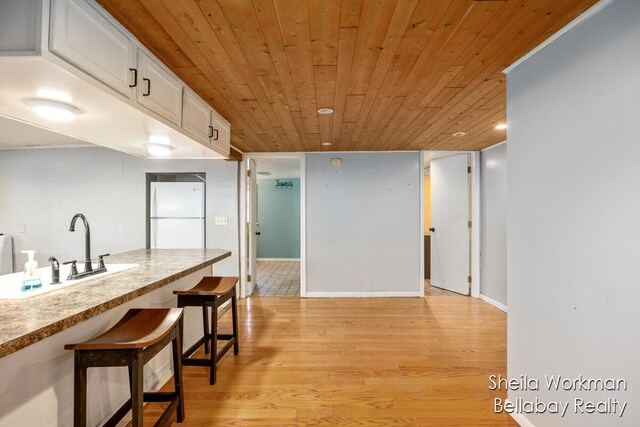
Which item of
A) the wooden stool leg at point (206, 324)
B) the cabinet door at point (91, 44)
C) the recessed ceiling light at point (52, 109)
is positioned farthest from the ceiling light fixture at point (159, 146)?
the wooden stool leg at point (206, 324)

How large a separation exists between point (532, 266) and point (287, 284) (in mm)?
4222

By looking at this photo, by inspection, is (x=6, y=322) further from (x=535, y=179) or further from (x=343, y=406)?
(x=535, y=179)

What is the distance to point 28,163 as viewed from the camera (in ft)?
13.4

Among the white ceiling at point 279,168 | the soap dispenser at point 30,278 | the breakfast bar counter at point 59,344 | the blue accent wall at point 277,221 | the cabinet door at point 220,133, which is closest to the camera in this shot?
the breakfast bar counter at point 59,344

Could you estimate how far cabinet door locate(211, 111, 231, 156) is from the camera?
8.53 ft

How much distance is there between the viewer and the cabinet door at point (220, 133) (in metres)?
2.60

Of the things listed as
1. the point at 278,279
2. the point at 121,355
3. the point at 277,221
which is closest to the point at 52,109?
the point at 121,355

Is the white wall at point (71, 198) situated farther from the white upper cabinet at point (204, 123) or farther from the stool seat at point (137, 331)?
the stool seat at point (137, 331)

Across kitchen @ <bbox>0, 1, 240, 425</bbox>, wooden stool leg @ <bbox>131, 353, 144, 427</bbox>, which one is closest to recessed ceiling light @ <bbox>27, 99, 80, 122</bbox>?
kitchen @ <bbox>0, 1, 240, 425</bbox>

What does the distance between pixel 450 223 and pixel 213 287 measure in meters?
3.68

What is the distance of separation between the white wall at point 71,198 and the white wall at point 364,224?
2.33 metres

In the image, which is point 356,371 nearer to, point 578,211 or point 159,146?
point 578,211

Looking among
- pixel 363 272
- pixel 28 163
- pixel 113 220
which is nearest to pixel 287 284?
pixel 363 272

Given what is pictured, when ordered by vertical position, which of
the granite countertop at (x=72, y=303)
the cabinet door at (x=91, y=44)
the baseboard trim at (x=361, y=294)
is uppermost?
the cabinet door at (x=91, y=44)
